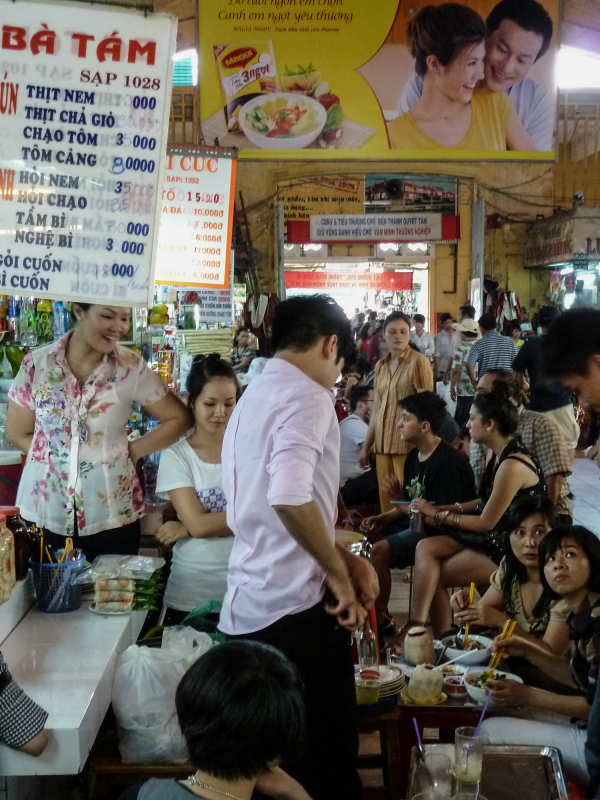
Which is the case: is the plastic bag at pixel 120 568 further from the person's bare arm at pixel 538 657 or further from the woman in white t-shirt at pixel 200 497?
the person's bare arm at pixel 538 657

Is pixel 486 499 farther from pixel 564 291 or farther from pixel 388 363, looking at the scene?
pixel 564 291

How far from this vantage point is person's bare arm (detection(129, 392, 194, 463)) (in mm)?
3221

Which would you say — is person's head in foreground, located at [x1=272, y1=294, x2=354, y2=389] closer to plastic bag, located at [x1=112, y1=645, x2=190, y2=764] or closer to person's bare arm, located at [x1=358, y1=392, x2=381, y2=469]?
plastic bag, located at [x1=112, y1=645, x2=190, y2=764]

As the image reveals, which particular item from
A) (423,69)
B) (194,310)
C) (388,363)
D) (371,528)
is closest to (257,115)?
(423,69)

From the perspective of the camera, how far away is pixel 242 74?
33.6 ft

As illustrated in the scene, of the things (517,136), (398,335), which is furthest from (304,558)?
(517,136)

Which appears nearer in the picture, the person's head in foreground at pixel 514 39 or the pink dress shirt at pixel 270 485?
the pink dress shirt at pixel 270 485

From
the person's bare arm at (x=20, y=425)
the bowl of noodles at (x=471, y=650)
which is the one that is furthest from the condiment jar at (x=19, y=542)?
the bowl of noodles at (x=471, y=650)

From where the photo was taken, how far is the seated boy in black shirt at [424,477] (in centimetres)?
455

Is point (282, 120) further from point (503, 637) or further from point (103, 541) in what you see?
point (503, 637)

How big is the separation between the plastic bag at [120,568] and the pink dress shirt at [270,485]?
524mm

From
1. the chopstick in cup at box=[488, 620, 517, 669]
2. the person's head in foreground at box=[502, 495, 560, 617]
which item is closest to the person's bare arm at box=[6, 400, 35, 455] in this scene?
the chopstick in cup at box=[488, 620, 517, 669]

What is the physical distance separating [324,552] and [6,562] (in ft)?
3.29

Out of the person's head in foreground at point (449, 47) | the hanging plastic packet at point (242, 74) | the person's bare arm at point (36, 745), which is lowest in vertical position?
the person's bare arm at point (36, 745)
